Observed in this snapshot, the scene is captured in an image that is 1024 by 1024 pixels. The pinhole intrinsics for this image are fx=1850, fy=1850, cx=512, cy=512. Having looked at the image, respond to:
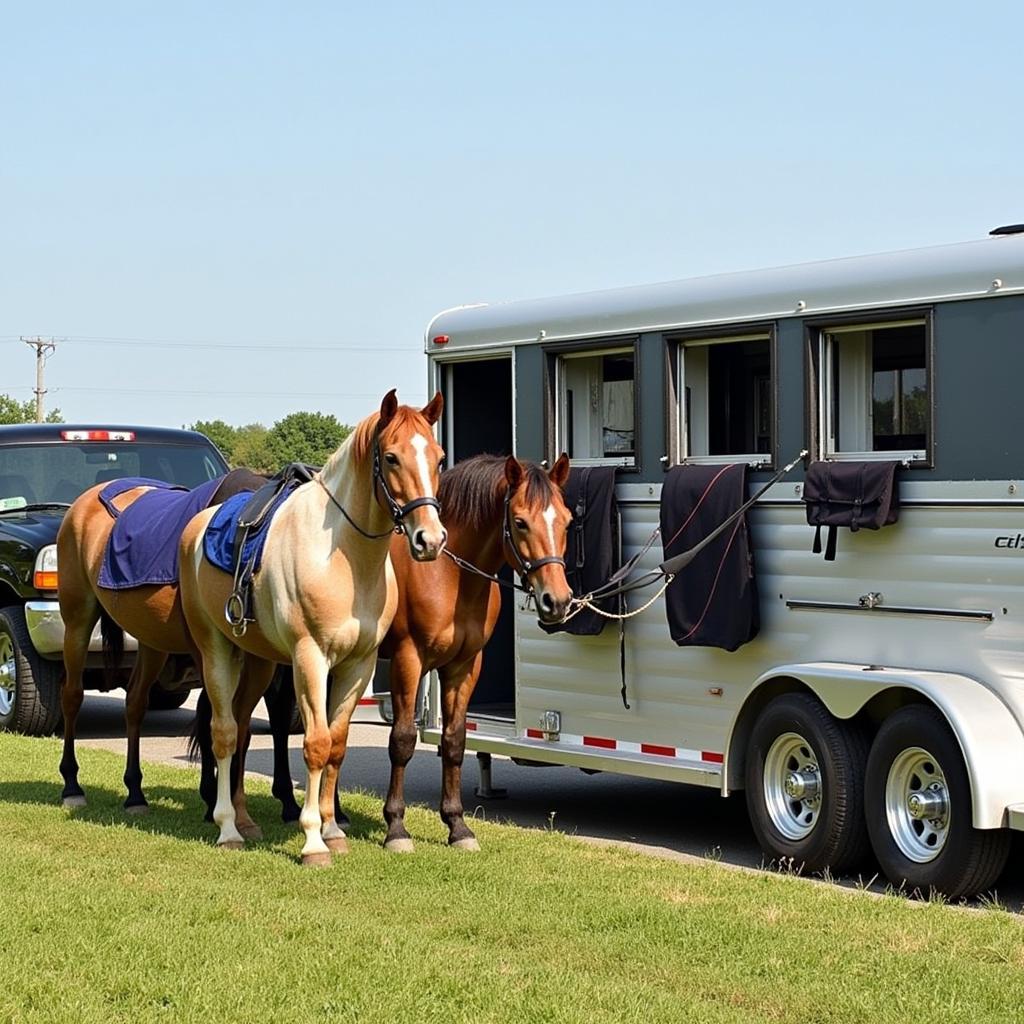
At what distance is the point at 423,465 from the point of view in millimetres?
8234

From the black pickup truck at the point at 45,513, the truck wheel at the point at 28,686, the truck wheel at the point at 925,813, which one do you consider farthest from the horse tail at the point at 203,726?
the truck wheel at the point at 28,686

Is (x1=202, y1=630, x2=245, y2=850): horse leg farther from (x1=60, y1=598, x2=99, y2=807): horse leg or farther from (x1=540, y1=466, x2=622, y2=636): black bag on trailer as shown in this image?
(x1=540, y1=466, x2=622, y2=636): black bag on trailer

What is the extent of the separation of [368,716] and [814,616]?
4020 mm

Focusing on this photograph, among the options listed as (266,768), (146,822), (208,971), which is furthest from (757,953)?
(266,768)

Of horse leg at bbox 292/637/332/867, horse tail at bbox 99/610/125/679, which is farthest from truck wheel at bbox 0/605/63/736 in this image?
horse leg at bbox 292/637/332/867

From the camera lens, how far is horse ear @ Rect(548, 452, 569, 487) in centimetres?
889

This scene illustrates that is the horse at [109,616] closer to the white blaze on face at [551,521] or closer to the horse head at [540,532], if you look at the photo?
the horse head at [540,532]

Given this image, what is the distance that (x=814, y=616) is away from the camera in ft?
29.8

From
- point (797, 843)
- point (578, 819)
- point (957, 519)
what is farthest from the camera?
point (578, 819)

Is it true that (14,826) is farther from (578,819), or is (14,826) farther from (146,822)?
A: (578,819)

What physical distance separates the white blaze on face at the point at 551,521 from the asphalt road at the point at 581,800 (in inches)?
77.7

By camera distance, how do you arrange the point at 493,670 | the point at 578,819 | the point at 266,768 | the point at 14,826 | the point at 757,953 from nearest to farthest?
the point at 757,953
the point at 14,826
the point at 578,819
the point at 493,670
the point at 266,768

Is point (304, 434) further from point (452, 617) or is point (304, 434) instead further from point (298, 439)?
point (452, 617)

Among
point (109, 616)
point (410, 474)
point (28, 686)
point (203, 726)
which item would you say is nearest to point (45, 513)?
point (28, 686)
